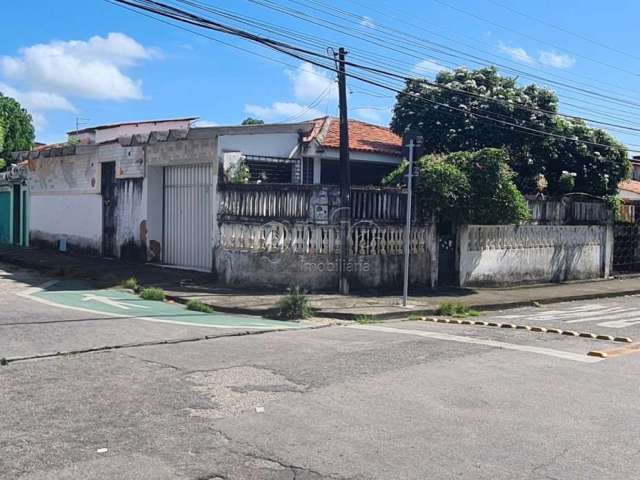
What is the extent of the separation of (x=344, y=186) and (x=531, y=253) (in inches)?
275

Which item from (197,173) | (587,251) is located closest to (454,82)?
(587,251)

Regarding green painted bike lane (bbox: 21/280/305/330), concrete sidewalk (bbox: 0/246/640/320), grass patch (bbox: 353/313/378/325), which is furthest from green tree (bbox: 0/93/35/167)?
grass patch (bbox: 353/313/378/325)

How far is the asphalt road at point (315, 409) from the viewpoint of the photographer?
468 cm

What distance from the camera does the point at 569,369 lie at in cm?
791

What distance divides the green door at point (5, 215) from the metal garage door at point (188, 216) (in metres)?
11.8

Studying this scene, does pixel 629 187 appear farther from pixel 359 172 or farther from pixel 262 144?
pixel 262 144

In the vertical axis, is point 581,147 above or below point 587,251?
above

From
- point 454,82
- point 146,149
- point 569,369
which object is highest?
point 454,82

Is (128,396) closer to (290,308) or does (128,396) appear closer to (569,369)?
(569,369)

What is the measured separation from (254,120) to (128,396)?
122 ft

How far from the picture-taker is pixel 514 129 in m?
20.7

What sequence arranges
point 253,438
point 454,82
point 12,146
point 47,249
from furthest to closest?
point 12,146 < point 47,249 < point 454,82 < point 253,438

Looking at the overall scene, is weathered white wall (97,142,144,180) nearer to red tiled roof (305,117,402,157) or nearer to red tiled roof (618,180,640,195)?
red tiled roof (305,117,402,157)

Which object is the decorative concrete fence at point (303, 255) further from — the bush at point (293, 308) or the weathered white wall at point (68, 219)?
the weathered white wall at point (68, 219)
